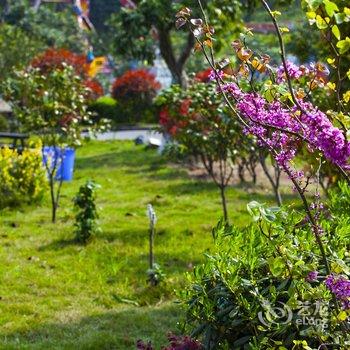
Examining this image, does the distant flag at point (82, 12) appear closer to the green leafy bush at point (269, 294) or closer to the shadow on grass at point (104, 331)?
the shadow on grass at point (104, 331)

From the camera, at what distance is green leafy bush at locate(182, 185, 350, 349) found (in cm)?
288

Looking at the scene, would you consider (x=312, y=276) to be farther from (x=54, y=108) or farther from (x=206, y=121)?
(x=54, y=108)

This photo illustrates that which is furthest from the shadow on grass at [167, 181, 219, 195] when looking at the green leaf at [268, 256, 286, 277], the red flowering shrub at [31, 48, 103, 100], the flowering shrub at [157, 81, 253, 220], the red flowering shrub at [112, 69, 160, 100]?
the red flowering shrub at [112, 69, 160, 100]

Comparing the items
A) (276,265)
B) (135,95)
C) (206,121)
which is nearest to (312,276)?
(276,265)

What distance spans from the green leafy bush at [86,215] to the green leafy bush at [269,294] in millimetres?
4865

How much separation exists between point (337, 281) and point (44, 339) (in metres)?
3.06

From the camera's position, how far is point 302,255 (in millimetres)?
3123

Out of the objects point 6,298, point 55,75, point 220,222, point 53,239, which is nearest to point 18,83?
point 55,75

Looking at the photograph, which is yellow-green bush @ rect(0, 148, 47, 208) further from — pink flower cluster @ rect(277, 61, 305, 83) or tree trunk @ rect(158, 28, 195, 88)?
pink flower cluster @ rect(277, 61, 305, 83)

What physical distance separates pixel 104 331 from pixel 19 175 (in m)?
5.34

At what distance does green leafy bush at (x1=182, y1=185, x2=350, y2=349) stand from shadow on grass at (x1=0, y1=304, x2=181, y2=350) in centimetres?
191

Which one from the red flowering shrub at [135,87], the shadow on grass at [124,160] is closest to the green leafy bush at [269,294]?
the shadow on grass at [124,160]

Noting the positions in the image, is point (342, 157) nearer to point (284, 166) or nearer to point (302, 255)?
point (284, 166)

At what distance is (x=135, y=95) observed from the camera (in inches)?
1241
